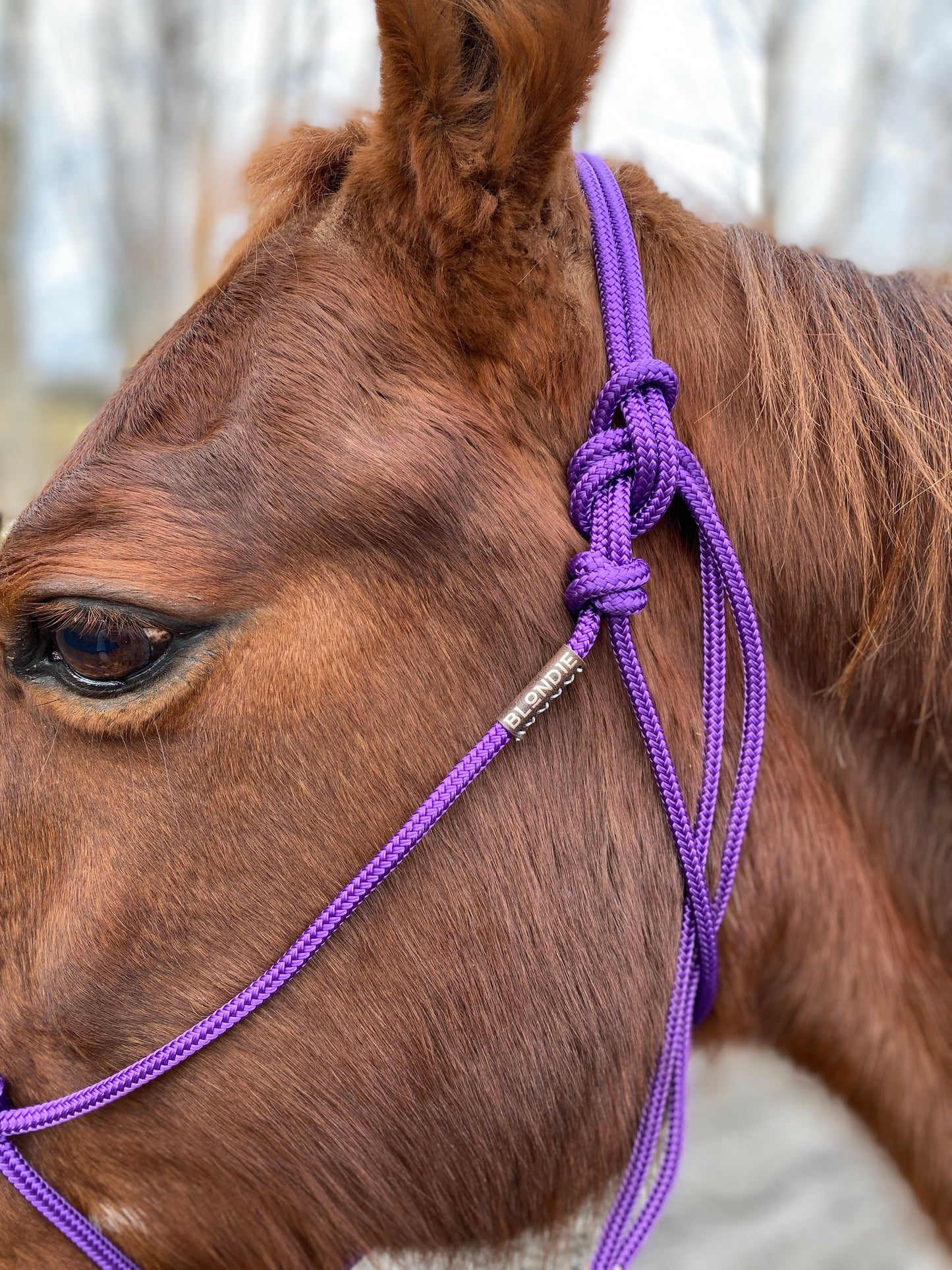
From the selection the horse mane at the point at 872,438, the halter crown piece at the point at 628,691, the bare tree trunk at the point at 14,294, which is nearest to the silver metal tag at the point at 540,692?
the halter crown piece at the point at 628,691

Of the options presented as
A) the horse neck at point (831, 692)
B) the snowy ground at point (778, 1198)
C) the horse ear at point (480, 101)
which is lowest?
the snowy ground at point (778, 1198)

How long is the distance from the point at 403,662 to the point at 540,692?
152 mm

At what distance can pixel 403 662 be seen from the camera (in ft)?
3.25

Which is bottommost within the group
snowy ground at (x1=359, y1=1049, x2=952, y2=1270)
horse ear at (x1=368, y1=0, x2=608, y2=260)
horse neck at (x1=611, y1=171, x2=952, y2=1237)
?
snowy ground at (x1=359, y1=1049, x2=952, y2=1270)

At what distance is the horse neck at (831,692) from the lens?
3.57 feet

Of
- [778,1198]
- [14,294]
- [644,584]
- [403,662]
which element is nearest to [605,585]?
[644,584]

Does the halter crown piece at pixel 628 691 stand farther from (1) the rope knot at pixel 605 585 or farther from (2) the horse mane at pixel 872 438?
(2) the horse mane at pixel 872 438

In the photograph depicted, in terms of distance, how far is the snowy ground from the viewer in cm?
277

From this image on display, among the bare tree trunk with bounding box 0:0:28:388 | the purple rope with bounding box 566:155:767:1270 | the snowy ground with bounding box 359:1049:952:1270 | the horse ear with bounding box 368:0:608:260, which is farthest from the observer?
the bare tree trunk with bounding box 0:0:28:388

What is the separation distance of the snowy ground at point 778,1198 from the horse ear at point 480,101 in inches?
87.7

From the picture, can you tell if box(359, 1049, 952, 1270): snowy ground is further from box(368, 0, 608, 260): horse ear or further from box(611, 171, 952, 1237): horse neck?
box(368, 0, 608, 260): horse ear

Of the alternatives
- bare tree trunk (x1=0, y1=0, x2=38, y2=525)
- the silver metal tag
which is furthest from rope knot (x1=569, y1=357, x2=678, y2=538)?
bare tree trunk (x1=0, y1=0, x2=38, y2=525)

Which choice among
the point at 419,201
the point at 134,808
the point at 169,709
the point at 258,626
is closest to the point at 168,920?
the point at 134,808

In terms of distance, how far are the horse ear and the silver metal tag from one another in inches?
18.0
